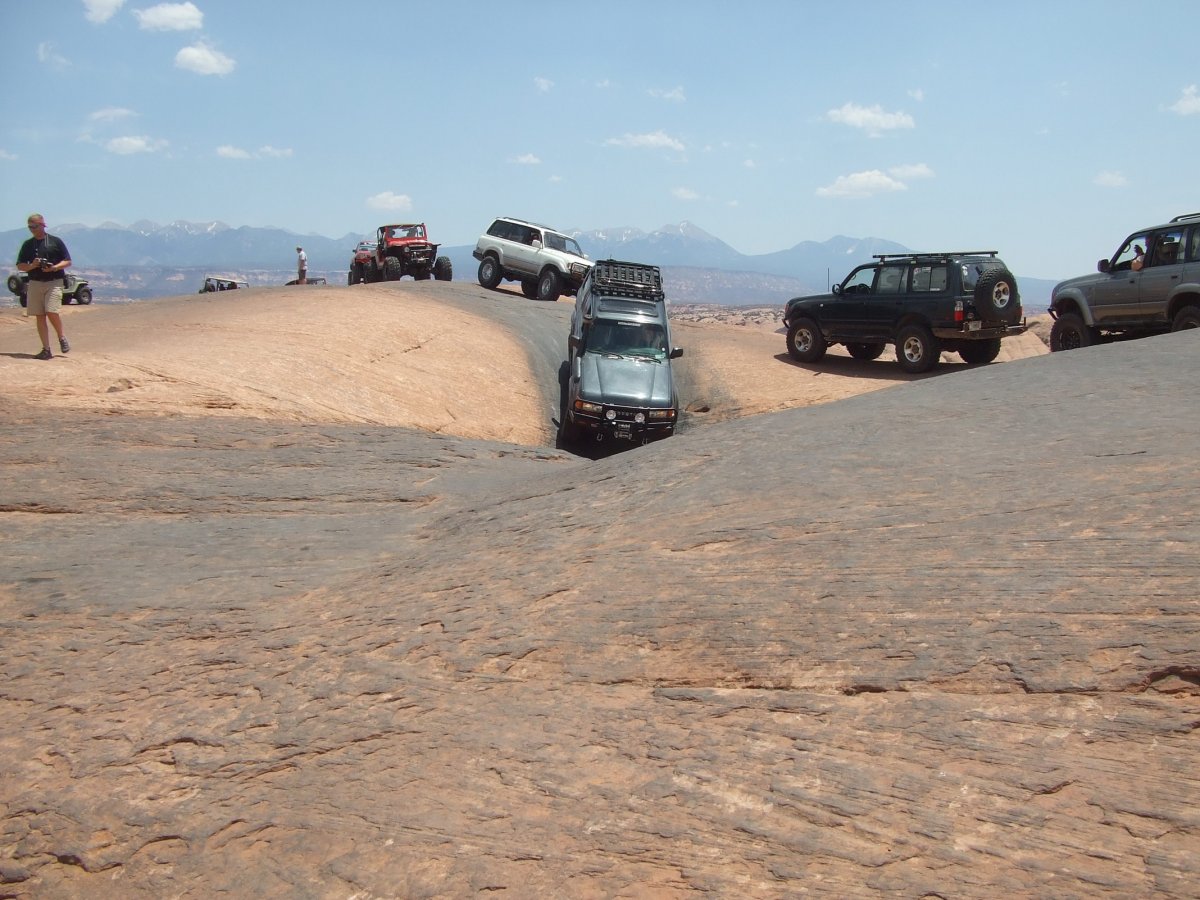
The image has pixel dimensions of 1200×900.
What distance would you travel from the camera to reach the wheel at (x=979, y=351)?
727 inches

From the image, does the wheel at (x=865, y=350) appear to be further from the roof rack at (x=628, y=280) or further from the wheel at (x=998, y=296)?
the roof rack at (x=628, y=280)

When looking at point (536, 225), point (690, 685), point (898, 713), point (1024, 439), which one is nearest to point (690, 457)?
point (1024, 439)

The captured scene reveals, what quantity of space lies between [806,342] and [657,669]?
56.0ft

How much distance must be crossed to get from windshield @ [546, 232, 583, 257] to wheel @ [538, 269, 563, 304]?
29.1 inches

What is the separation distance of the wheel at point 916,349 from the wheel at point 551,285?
1023cm

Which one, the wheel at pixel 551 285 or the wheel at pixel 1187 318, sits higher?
the wheel at pixel 551 285

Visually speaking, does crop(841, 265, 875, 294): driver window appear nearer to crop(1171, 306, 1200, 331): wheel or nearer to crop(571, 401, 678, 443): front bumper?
crop(1171, 306, 1200, 331): wheel

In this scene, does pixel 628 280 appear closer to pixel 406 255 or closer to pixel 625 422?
pixel 625 422

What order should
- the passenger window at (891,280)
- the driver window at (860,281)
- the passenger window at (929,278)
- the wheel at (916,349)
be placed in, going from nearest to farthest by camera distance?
the passenger window at (929,278) < the wheel at (916,349) < the passenger window at (891,280) < the driver window at (860,281)

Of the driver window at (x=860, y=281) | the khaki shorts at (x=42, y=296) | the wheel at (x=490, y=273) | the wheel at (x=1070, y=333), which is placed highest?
the wheel at (x=490, y=273)

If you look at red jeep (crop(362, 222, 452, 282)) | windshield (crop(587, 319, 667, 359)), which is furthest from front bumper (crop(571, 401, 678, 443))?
red jeep (crop(362, 222, 452, 282))

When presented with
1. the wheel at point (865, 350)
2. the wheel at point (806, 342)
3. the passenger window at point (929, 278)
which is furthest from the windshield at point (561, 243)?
the passenger window at point (929, 278)

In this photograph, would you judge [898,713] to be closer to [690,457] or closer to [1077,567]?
[1077,567]

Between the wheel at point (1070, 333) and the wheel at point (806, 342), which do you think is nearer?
the wheel at point (1070, 333)
